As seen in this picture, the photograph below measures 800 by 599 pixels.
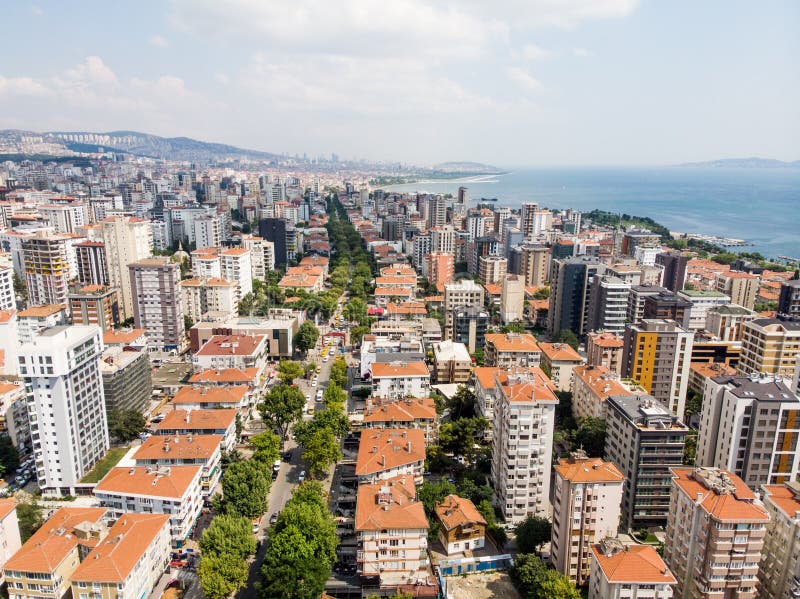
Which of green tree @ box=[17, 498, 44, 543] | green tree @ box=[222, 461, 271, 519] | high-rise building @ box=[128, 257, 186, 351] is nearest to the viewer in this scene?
green tree @ box=[17, 498, 44, 543]

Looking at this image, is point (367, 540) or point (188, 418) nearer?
point (367, 540)

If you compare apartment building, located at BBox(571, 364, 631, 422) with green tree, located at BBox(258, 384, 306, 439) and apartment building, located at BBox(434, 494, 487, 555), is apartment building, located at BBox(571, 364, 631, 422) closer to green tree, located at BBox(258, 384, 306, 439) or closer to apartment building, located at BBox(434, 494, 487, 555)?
apartment building, located at BBox(434, 494, 487, 555)

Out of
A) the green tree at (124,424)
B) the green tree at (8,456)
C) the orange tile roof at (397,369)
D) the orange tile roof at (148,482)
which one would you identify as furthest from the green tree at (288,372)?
the green tree at (8,456)

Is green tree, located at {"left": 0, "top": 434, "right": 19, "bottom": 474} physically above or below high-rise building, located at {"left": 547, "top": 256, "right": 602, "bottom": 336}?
below

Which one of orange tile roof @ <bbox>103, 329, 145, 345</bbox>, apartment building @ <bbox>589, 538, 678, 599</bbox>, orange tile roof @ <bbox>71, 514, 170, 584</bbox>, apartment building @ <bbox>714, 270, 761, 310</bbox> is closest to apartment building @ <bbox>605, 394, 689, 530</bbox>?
apartment building @ <bbox>589, 538, 678, 599</bbox>

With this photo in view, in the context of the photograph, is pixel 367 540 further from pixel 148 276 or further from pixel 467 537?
pixel 148 276

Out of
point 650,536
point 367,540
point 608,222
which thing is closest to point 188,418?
point 367,540
